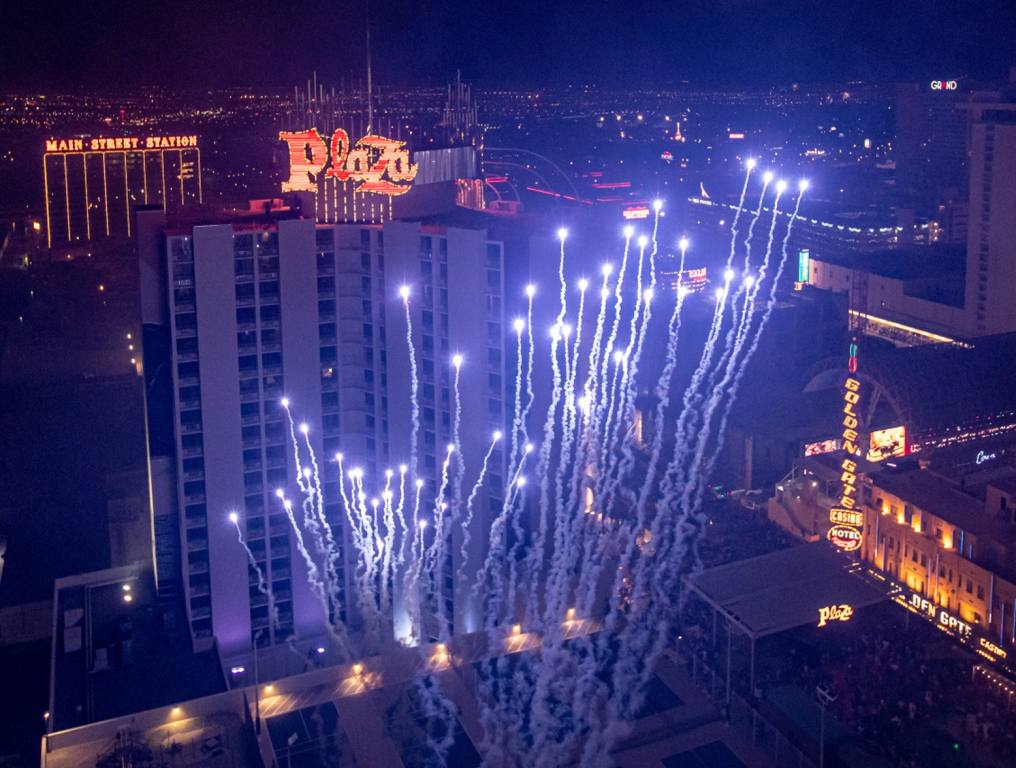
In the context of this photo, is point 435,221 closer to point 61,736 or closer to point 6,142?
point 61,736

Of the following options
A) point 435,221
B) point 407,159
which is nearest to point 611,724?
point 435,221

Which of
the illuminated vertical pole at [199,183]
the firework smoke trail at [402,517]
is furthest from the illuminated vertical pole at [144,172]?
the firework smoke trail at [402,517]

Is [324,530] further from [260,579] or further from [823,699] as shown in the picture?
[823,699]

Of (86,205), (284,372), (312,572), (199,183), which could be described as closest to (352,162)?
(284,372)

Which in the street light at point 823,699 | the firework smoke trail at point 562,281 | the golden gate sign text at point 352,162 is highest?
the golden gate sign text at point 352,162

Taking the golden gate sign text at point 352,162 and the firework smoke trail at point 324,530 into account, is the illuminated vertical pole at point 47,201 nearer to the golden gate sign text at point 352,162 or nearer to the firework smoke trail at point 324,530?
the golden gate sign text at point 352,162
